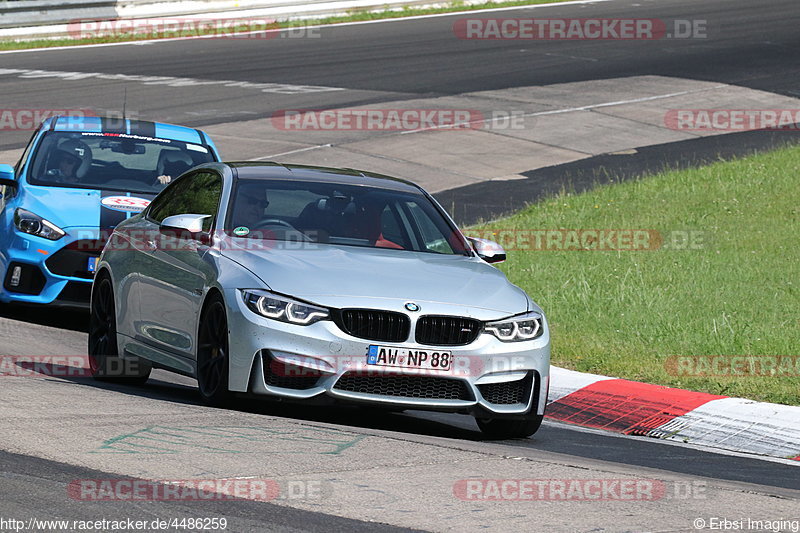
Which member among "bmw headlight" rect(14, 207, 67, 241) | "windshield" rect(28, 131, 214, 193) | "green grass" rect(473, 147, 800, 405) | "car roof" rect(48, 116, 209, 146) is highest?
"car roof" rect(48, 116, 209, 146)

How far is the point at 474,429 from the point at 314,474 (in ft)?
9.02

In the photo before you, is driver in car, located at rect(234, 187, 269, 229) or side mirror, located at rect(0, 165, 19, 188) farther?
side mirror, located at rect(0, 165, 19, 188)

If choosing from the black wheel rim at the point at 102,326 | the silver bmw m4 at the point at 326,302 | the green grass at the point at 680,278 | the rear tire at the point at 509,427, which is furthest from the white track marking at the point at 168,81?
the rear tire at the point at 509,427

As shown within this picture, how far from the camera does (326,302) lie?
7.72 metres

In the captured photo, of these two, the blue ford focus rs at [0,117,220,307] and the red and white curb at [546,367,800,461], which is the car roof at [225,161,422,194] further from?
the blue ford focus rs at [0,117,220,307]

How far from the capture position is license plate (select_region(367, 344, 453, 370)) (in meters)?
7.72

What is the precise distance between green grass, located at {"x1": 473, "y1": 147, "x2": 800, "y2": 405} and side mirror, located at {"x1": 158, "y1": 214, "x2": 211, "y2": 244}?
3.49 m

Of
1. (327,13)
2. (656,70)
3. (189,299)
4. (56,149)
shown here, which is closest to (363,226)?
(189,299)

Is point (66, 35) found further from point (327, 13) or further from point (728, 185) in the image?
point (728, 185)

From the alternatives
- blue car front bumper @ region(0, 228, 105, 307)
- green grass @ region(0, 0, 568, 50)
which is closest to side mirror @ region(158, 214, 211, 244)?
blue car front bumper @ region(0, 228, 105, 307)

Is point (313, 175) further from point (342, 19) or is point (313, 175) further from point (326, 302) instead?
point (342, 19)

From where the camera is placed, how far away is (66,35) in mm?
33750

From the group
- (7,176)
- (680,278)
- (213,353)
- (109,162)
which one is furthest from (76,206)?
(680,278)

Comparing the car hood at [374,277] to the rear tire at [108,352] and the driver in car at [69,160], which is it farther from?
the driver in car at [69,160]
